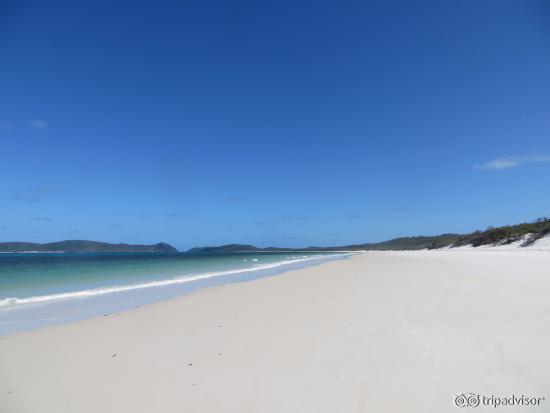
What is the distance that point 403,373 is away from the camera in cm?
343

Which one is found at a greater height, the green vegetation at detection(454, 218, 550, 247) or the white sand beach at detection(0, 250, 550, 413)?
the green vegetation at detection(454, 218, 550, 247)

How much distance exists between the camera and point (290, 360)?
4016 millimetres

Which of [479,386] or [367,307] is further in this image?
[367,307]

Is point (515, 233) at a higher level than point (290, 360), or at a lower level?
higher

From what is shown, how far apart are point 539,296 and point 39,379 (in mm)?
8777

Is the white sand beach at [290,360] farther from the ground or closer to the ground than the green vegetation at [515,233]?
closer to the ground

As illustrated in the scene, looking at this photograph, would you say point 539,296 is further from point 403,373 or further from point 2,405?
point 2,405

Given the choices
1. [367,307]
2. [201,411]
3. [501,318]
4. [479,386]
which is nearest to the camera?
[201,411]

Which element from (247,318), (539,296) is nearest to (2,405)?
(247,318)

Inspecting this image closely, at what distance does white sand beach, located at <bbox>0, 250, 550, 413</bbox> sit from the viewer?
3.04 metres

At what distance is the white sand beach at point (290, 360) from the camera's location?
3037 millimetres

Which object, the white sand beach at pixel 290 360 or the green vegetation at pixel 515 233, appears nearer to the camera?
the white sand beach at pixel 290 360

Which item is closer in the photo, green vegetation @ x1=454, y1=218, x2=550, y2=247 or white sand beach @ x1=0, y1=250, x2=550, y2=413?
white sand beach @ x1=0, y1=250, x2=550, y2=413

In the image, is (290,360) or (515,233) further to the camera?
(515,233)
